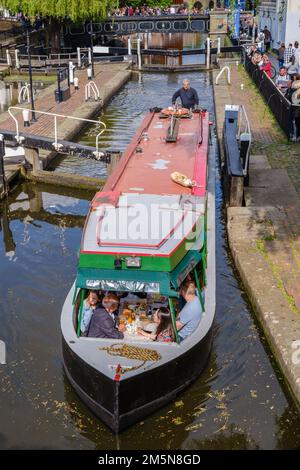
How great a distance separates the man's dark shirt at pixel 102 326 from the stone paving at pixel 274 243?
114 inches

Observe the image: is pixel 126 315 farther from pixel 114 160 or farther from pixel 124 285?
Result: pixel 114 160

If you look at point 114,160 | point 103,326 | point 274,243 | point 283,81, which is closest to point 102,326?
point 103,326

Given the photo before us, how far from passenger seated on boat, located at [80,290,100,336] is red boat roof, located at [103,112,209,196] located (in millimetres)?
2134

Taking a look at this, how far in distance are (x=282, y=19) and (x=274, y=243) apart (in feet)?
111

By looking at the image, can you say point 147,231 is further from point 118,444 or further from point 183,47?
point 183,47

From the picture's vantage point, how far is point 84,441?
9.41 m

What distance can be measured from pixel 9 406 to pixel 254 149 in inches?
603

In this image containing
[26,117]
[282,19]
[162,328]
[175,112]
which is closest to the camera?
[162,328]

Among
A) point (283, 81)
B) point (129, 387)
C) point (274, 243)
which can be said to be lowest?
point (274, 243)

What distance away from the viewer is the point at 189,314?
408 inches

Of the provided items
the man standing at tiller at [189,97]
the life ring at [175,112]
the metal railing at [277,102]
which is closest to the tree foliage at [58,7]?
the metal railing at [277,102]

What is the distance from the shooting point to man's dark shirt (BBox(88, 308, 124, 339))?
33.4 feet

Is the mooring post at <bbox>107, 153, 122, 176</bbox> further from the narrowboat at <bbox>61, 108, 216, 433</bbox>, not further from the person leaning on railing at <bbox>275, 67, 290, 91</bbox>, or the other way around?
the person leaning on railing at <bbox>275, 67, 290, 91</bbox>
